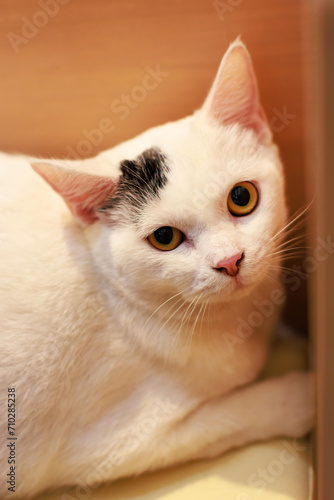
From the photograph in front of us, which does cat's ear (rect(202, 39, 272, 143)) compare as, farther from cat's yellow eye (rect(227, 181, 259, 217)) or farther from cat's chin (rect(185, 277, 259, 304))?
cat's chin (rect(185, 277, 259, 304))

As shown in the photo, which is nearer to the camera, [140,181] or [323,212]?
[323,212]

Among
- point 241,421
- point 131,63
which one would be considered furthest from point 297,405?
point 131,63

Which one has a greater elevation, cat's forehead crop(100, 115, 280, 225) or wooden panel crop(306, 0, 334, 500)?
cat's forehead crop(100, 115, 280, 225)

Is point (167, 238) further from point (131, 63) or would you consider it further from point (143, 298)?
point (131, 63)

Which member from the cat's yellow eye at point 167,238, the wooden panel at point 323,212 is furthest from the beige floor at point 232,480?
the cat's yellow eye at point 167,238

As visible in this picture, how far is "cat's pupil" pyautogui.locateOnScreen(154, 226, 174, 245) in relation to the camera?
0.93 meters

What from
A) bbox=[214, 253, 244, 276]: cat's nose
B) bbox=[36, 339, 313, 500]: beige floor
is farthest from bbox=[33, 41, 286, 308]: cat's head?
bbox=[36, 339, 313, 500]: beige floor

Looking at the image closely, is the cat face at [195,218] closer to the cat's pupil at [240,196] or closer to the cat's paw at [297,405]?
the cat's pupil at [240,196]

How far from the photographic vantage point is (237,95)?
98cm

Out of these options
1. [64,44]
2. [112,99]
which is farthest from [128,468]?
[64,44]

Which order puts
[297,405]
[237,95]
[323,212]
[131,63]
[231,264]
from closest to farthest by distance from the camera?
[323,212] → [231,264] → [237,95] → [297,405] → [131,63]

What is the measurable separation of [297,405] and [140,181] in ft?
2.13

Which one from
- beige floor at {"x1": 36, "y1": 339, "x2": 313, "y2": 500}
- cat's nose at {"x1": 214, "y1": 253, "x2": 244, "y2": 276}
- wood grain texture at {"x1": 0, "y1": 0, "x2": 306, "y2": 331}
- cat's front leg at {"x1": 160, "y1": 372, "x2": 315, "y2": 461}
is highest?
wood grain texture at {"x1": 0, "y1": 0, "x2": 306, "y2": 331}

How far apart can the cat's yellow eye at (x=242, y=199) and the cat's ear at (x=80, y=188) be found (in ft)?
0.82
